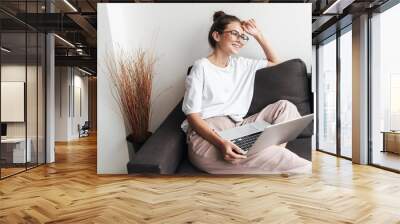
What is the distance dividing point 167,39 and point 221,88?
1.01 metres

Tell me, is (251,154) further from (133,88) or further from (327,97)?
(327,97)

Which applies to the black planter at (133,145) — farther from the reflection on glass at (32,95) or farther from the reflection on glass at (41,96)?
the reflection on glass at (41,96)

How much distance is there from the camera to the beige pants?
4.91m

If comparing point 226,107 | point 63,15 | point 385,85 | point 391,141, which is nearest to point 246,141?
point 226,107

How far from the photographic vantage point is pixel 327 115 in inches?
345

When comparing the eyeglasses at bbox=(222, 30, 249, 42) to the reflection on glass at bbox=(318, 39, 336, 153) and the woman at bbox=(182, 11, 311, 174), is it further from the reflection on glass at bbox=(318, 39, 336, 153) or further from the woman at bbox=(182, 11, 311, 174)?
the reflection on glass at bbox=(318, 39, 336, 153)

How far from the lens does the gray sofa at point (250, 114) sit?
4816 millimetres

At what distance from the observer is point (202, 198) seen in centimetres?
406

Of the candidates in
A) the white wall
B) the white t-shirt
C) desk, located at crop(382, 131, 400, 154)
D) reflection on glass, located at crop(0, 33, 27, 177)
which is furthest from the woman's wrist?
reflection on glass, located at crop(0, 33, 27, 177)

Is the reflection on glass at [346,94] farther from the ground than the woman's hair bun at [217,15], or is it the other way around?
the woman's hair bun at [217,15]

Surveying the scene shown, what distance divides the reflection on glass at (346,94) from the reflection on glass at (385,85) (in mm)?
727

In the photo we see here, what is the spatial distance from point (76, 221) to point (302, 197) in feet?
7.22

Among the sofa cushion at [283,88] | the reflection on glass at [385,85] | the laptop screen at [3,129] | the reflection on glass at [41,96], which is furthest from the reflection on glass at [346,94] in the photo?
the laptop screen at [3,129]

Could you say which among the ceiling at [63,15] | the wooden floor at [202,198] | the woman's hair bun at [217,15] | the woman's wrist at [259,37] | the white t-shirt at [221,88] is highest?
the ceiling at [63,15]
